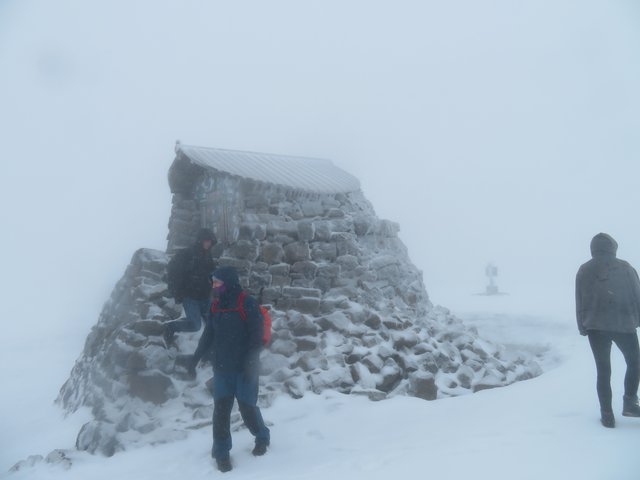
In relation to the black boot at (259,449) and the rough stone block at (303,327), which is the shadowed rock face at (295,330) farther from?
the black boot at (259,449)

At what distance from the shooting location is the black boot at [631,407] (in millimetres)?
4539

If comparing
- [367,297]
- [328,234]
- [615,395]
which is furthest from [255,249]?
[615,395]

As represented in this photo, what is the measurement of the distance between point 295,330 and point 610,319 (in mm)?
3890

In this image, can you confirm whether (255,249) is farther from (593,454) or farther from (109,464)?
(593,454)

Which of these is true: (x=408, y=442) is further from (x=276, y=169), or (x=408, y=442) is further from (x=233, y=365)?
(x=276, y=169)

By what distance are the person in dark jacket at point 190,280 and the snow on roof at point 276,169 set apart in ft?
4.64

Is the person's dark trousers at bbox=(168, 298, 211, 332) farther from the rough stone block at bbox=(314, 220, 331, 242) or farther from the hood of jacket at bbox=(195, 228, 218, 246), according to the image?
the rough stone block at bbox=(314, 220, 331, 242)

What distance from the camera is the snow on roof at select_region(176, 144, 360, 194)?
306 inches

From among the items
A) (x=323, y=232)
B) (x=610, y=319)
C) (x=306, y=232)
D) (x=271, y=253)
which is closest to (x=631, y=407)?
(x=610, y=319)

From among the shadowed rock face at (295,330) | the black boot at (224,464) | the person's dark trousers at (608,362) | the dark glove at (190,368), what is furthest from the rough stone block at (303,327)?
the person's dark trousers at (608,362)

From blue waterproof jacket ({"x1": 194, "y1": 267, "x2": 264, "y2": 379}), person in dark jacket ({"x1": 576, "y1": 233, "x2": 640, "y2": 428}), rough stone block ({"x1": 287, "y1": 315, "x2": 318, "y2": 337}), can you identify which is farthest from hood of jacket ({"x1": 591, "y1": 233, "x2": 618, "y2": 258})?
rough stone block ({"x1": 287, "y1": 315, "x2": 318, "y2": 337})

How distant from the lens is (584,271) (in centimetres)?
480

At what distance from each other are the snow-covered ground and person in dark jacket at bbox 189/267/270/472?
0.81ft

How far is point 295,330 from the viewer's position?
22.7 ft
